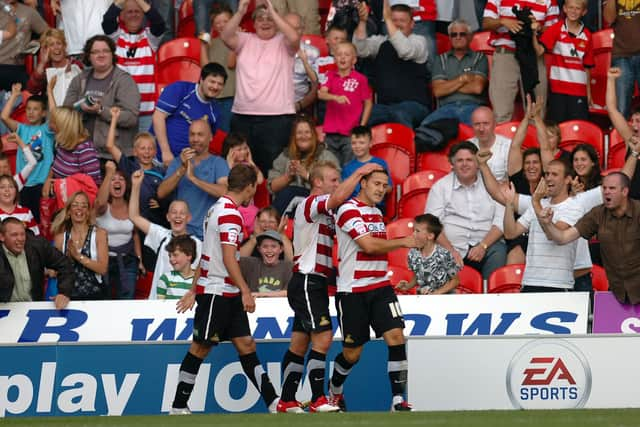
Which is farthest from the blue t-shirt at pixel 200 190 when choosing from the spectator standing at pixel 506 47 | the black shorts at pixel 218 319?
the black shorts at pixel 218 319

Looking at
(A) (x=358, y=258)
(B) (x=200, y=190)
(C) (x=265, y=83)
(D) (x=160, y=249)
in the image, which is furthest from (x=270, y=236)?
(C) (x=265, y=83)

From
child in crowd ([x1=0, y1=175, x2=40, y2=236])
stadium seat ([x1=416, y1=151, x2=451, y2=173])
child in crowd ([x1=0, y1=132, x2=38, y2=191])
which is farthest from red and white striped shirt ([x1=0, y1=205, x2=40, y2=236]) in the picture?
stadium seat ([x1=416, y1=151, x2=451, y2=173])

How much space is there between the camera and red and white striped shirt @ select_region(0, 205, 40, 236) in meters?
13.1

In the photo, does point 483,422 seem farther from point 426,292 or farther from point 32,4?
point 32,4

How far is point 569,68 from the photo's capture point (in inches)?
572

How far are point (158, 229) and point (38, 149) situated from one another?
1.94 meters

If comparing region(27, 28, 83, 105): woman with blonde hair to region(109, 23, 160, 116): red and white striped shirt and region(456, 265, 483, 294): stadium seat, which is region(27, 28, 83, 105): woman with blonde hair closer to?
region(109, 23, 160, 116): red and white striped shirt

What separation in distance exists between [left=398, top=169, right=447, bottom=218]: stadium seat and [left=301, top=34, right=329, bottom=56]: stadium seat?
2182mm

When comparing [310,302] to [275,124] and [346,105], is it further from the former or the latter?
[275,124]

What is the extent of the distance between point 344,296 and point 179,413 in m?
1.45

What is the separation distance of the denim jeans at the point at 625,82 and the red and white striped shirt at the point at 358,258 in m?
4.93

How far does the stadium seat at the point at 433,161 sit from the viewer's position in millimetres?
14203

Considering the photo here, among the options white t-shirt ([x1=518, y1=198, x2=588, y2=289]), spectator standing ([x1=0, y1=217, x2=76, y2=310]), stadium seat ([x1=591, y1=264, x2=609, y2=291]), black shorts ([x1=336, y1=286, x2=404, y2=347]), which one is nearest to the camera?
black shorts ([x1=336, y1=286, x2=404, y2=347])

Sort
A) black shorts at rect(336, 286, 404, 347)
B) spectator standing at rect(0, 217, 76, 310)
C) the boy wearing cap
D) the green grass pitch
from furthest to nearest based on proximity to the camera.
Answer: the boy wearing cap → spectator standing at rect(0, 217, 76, 310) → black shorts at rect(336, 286, 404, 347) → the green grass pitch
